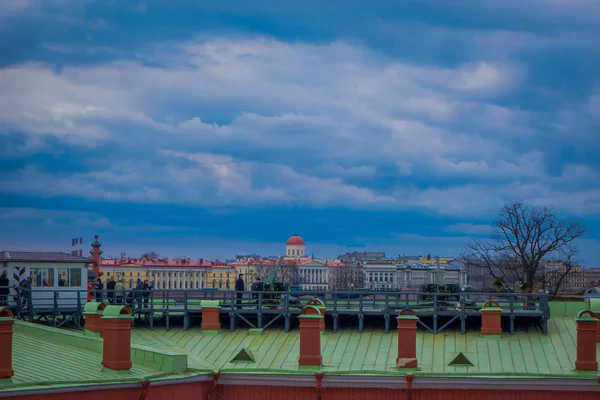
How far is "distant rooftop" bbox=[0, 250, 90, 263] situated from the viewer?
3534 cm

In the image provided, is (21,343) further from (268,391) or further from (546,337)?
(546,337)

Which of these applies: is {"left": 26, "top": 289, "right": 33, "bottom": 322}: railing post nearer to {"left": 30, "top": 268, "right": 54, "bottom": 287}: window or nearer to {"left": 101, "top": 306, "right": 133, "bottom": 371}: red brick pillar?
{"left": 30, "top": 268, "right": 54, "bottom": 287}: window

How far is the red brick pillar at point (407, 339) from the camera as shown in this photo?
25.8 m

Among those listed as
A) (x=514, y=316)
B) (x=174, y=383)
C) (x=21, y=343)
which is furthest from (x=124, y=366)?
(x=514, y=316)

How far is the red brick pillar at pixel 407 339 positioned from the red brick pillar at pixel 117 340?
7.10 m

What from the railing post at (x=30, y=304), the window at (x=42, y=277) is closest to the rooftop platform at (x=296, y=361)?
the railing post at (x=30, y=304)

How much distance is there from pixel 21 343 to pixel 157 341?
21.5 ft

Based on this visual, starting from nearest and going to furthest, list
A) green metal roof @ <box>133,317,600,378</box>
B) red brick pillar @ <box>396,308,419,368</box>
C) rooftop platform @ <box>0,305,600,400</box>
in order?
rooftop platform @ <box>0,305,600,400</box> < red brick pillar @ <box>396,308,419,368</box> < green metal roof @ <box>133,317,600,378</box>

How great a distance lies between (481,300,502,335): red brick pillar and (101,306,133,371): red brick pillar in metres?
11.6

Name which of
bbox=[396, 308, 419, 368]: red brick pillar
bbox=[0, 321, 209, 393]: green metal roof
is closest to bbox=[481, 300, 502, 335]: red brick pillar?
bbox=[396, 308, 419, 368]: red brick pillar

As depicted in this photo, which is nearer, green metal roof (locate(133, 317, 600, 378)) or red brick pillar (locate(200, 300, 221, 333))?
green metal roof (locate(133, 317, 600, 378))

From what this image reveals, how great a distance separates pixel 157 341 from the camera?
30891 millimetres

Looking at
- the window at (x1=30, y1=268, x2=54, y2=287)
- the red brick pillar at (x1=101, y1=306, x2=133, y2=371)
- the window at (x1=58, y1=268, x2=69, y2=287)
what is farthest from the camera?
the window at (x1=58, y1=268, x2=69, y2=287)

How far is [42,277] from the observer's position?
35438mm
